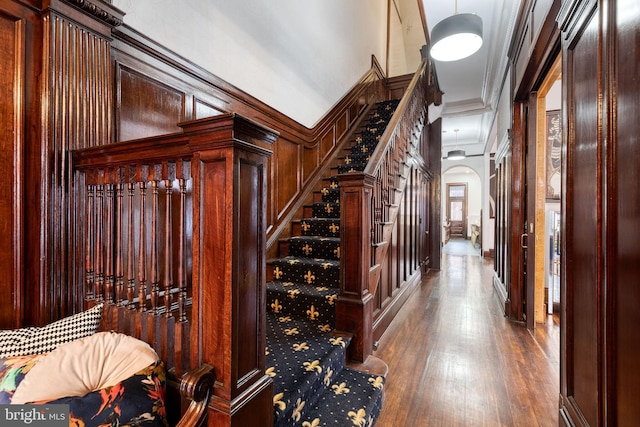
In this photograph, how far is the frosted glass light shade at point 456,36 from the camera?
3.53 meters

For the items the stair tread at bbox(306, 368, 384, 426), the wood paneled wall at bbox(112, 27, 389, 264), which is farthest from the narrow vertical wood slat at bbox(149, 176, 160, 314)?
the stair tread at bbox(306, 368, 384, 426)

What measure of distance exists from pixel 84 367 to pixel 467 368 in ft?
7.92

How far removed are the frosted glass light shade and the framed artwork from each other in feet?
4.40

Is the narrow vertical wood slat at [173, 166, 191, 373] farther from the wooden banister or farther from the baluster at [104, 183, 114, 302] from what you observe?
the wooden banister

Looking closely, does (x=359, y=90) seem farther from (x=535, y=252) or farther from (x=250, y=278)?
(x=250, y=278)

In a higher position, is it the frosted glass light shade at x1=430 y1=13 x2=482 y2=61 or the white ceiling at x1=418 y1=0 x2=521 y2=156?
the white ceiling at x1=418 y1=0 x2=521 y2=156

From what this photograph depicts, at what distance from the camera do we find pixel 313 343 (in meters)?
1.90

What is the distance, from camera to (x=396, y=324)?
321 centimetres

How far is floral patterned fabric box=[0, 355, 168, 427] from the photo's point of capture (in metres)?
0.83

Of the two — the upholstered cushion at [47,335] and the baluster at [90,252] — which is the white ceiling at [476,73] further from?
the upholstered cushion at [47,335]

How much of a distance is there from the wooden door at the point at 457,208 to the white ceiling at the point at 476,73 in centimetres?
490

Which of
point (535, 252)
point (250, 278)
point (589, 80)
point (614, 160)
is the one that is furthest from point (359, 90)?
point (250, 278)

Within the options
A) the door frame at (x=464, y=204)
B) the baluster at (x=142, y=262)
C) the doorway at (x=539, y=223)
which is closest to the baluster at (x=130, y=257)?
the baluster at (x=142, y=262)

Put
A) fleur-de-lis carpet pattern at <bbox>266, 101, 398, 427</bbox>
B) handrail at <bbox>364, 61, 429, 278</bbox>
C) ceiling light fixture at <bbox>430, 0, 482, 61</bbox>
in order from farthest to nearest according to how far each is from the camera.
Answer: ceiling light fixture at <bbox>430, 0, 482, 61</bbox>, handrail at <bbox>364, 61, 429, 278</bbox>, fleur-de-lis carpet pattern at <bbox>266, 101, 398, 427</bbox>
